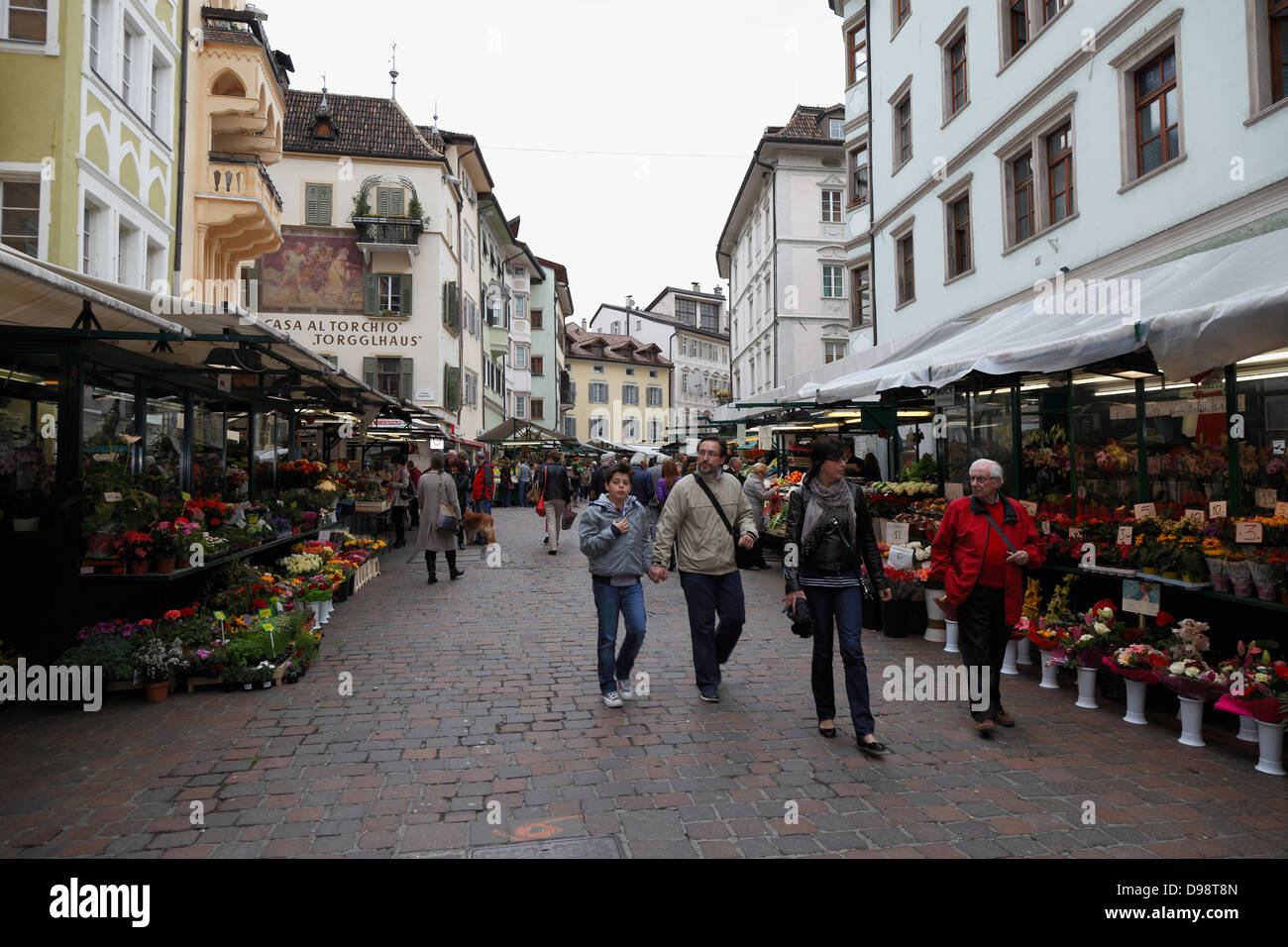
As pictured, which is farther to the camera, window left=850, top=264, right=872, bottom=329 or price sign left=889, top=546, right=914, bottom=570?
window left=850, top=264, right=872, bottom=329

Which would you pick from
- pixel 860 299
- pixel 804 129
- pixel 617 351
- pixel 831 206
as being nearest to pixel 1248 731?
pixel 860 299

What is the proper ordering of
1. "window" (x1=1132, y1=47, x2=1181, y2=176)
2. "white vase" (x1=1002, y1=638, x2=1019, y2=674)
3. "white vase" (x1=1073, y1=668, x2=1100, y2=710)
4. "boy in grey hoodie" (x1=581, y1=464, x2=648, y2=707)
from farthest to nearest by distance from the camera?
"window" (x1=1132, y1=47, x2=1181, y2=176), "white vase" (x1=1002, y1=638, x2=1019, y2=674), "boy in grey hoodie" (x1=581, y1=464, x2=648, y2=707), "white vase" (x1=1073, y1=668, x2=1100, y2=710)

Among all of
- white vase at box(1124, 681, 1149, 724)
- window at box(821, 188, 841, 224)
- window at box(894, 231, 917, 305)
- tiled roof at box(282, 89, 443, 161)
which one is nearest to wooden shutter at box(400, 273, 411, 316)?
tiled roof at box(282, 89, 443, 161)

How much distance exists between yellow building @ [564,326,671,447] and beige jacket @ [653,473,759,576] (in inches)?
2401

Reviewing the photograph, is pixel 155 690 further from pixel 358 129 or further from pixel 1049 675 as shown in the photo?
pixel 358 129

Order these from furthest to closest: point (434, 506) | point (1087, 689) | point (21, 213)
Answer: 1. point (434, 506)
2. point (21, 213)
3. point (1087, 689)

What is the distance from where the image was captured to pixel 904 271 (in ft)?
66.8

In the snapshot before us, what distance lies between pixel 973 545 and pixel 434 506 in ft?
28.1

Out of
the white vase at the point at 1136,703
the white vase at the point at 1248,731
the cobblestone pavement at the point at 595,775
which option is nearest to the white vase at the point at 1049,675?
the cobblestone pavement at the point at 595,775

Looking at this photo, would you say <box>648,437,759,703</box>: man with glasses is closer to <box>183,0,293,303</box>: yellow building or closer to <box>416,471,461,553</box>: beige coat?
<box>416,471,461,553</box>: beige coat

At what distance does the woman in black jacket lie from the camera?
17.2 feet

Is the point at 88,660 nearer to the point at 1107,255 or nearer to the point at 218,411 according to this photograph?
the point at 218,411
